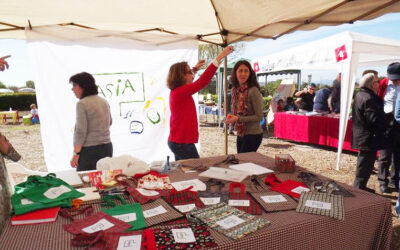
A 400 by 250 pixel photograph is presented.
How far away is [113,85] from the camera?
3.64 m

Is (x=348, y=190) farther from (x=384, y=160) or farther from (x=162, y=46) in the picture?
(x=162, y=46)

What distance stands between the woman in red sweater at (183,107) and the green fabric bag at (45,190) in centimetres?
125

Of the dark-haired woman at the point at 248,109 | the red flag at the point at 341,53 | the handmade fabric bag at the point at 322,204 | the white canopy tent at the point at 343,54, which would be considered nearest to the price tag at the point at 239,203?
the handmade fabric bag at the point at 322,204

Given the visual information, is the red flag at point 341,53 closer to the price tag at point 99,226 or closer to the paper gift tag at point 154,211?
the paper gift tag at point 154,211

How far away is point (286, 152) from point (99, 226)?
5.13m

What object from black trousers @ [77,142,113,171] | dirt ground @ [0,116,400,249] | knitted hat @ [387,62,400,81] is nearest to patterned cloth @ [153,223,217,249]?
black trousers @ [77,142,113,171]

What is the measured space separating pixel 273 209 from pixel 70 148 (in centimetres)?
298

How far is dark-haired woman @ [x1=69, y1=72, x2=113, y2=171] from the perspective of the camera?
231cm

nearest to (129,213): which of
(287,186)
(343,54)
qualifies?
(287,186)

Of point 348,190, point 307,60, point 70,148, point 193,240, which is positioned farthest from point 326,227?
point 307,60

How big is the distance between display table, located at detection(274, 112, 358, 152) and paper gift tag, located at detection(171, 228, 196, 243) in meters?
4.90

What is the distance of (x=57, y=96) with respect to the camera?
3297mm

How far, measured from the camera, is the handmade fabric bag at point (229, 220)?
106 centimetres

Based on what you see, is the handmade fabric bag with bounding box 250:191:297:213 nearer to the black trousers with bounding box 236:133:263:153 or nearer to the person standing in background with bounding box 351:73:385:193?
the black trousers with bounding box 236:133:263:153
